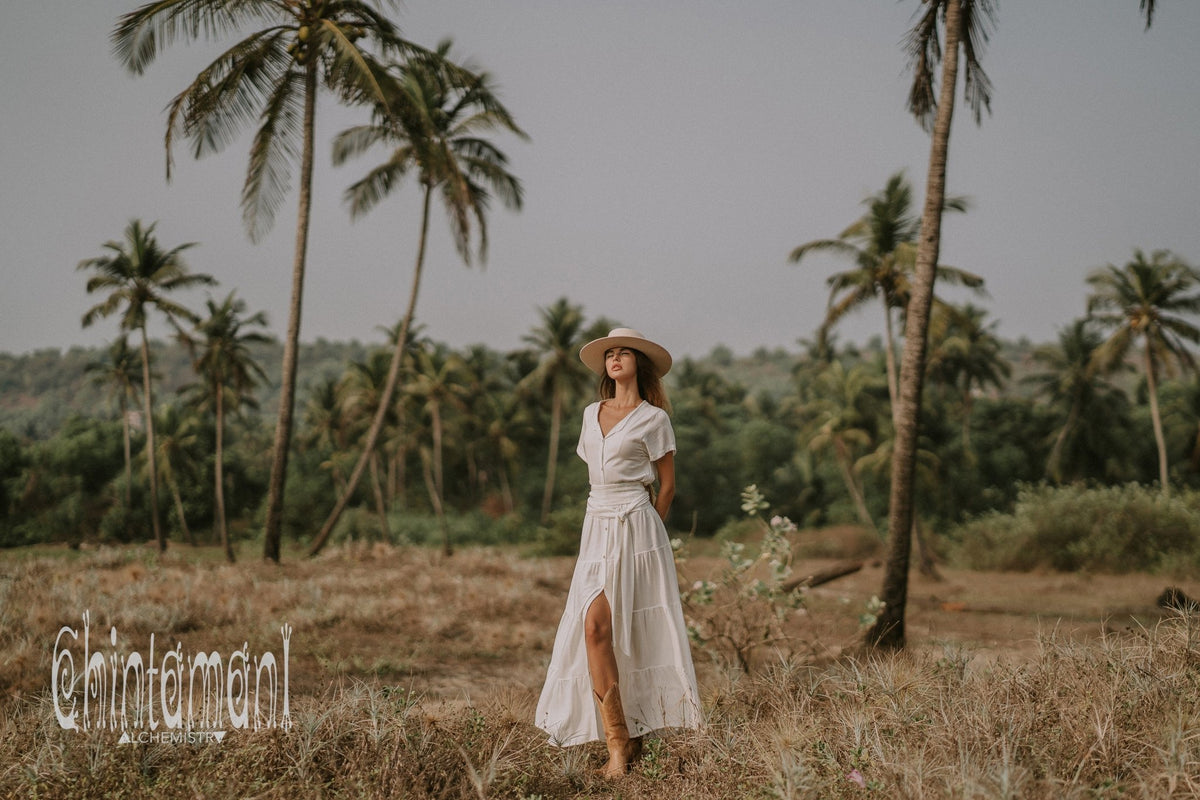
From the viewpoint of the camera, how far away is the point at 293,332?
44.0 feet

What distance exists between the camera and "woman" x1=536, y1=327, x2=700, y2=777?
11.8ft

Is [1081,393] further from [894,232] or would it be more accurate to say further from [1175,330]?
[894,232]

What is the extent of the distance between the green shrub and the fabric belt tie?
63.4ft

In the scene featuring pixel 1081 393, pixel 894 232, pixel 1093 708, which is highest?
A: pixel 894 232

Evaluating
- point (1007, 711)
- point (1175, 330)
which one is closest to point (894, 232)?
point (1175, 330)

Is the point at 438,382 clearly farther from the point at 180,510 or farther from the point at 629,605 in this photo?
the point at 629,605

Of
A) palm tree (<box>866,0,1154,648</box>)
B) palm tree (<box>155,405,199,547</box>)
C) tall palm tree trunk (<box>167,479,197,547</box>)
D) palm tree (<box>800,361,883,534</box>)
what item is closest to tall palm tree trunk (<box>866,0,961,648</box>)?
palm tree (<box>866,0,1154,648</box>)

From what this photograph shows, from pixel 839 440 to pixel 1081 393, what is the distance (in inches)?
428

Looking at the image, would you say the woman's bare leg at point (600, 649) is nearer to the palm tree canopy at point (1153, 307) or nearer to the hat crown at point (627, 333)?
the hat crown at point (627, 333)

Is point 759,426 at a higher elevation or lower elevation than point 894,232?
lower

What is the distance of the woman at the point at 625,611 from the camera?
3.58m

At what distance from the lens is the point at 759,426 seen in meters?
43.5

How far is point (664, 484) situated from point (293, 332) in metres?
11.2

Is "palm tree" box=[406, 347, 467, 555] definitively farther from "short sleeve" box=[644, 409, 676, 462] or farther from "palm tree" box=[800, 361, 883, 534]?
"short sleeve" box=[644, 409, 676, 462]
